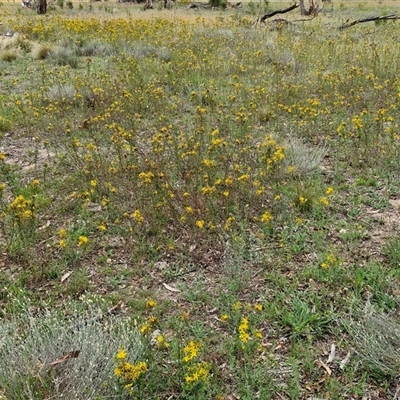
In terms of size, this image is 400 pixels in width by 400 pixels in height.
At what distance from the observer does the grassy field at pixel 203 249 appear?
101 inches

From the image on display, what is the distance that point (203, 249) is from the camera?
3.75m

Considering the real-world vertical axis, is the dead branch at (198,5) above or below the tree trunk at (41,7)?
above

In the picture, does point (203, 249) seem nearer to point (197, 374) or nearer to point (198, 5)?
point (197, 374)

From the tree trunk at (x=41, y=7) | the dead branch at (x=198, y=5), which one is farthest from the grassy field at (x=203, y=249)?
the dead branch at (x=198, y=5)

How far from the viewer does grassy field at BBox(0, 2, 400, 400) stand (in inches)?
101

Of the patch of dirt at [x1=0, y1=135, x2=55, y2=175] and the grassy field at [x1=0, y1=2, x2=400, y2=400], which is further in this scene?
the patch of dirt at [x1=0, y1=135, x2=55, y2=175]

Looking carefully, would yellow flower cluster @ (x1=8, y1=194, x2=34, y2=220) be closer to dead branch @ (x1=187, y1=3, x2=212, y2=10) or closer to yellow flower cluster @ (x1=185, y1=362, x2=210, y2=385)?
yellow flower cluster @ (x1=185, y1=362, x2=210, y2=385)

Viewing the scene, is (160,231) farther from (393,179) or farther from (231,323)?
(393,179)

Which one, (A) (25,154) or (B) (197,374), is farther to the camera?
(A) (25,154)

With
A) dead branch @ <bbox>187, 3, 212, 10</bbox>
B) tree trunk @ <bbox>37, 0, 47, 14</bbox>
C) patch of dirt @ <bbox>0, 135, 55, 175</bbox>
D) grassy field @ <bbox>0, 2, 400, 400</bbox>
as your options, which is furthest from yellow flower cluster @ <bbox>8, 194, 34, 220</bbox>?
dead branch @ <bbox>187, 3, 212, 10</bbox>

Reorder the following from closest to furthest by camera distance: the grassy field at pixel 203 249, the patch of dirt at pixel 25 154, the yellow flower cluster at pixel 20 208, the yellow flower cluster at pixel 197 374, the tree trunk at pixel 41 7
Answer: the yellow flower cluster at pixel 197 374 < the grassy field at pixel 203 249 < the yellow flower cluster at pixel 20 208 < the patch of dirt at pixel 25 154 < the tree trunk at pixel 41 7

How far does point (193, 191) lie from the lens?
4176 millimetres

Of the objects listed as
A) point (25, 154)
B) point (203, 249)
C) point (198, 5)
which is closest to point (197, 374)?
point (203, 249)

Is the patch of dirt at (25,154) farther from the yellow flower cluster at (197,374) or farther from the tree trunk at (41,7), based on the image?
the tree trunk at (41,7)
